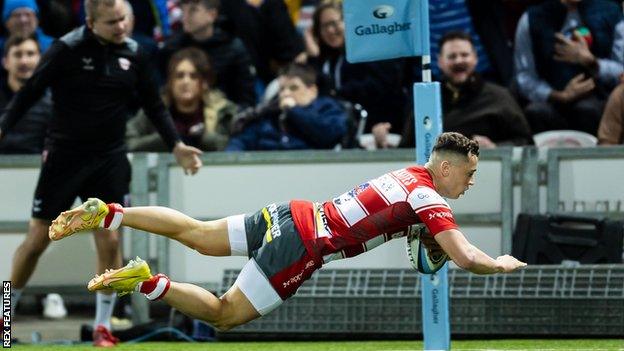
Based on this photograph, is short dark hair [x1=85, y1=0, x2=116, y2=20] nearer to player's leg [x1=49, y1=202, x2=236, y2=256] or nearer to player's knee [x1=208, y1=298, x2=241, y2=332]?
player's leg [x1=49, y1=202, x2=236, y2=256]

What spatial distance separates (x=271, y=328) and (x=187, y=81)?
10.5 ft

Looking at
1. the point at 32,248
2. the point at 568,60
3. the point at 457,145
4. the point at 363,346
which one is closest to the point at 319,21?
the point at 568,60

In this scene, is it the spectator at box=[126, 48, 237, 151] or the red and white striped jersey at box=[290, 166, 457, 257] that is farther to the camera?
the spectator at box=[126, 48, 237, 151]

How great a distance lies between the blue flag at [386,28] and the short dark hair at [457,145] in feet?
2.95

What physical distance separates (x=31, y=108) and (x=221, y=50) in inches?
82.8

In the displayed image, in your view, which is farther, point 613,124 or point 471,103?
point 471,103

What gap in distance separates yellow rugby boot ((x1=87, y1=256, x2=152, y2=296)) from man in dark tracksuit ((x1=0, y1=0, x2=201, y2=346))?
286cm

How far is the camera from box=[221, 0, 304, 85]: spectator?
15.7m

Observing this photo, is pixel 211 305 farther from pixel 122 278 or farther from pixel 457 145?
pixel 457 145

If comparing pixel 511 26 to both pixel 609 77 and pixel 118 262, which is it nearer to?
pixel 609 77

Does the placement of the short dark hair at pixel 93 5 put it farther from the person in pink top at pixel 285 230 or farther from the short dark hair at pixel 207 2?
the short dark hair at pixel 207 2

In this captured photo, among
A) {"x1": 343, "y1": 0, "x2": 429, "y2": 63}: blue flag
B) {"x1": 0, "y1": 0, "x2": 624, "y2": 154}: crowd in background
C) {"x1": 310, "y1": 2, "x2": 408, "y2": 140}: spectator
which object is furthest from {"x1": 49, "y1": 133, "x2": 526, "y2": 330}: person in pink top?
{"x1": 310, "y1": 2, "x2": 408, "y2": 140}: spectator

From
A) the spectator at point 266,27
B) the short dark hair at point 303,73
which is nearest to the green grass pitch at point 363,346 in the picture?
the short dark hair at point 303,73

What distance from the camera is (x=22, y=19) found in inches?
598
